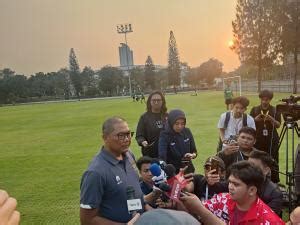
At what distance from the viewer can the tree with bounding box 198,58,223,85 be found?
98750mm

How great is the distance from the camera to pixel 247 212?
292cm

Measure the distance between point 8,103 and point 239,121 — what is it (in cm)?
9068

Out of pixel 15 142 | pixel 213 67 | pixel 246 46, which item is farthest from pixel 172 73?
pixel 15 142

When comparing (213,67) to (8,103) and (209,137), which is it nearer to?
(8,103)

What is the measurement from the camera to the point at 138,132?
5.86 m

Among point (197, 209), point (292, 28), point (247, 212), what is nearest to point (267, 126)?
point (247, 212)

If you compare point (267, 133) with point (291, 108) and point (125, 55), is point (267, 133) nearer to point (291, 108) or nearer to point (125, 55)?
point (291, 108)

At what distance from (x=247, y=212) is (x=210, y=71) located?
97.8 m

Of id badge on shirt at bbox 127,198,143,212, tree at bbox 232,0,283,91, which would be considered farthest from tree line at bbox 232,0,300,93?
id badge on shirt at bbox 127,198,143,212

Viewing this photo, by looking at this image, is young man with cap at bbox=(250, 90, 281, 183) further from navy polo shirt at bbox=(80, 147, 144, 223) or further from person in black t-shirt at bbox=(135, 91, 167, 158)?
navy polo shirt at bbox=(80, 147, 144, 223)

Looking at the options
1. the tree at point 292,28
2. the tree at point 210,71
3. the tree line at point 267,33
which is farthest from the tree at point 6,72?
the tree at point 292,28

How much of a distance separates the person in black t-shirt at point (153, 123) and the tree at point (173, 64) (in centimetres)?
8092

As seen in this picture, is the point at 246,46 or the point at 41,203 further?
the point at 246,46

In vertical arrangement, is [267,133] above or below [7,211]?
below
